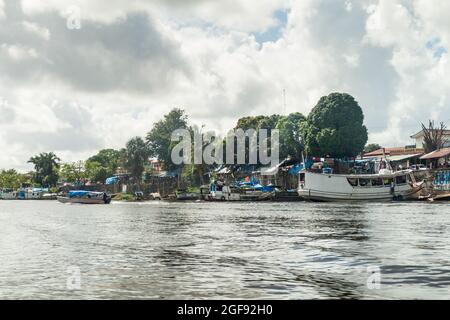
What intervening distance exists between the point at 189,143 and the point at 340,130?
40076 millimetres

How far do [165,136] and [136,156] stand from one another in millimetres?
10615

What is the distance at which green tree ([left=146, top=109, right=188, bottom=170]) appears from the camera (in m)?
126

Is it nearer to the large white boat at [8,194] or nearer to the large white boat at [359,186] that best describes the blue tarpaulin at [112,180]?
the large white boat at [8,194]

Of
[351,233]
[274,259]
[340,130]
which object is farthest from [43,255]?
[340,130]

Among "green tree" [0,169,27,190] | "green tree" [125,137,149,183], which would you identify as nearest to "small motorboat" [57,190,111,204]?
"green tree" [125,137,149,183]

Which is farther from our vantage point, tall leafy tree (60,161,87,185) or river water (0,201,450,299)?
tall leafy tree (60,161,87,185)

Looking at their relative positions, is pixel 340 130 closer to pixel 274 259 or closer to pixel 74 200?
pixel 74 200

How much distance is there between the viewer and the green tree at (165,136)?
12581cm

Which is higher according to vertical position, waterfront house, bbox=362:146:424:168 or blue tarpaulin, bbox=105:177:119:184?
waterfront house, bbox=362:146:424:168

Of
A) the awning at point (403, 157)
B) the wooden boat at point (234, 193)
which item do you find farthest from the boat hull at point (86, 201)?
the awning at point (403, 157)

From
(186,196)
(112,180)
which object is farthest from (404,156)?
(112,180)

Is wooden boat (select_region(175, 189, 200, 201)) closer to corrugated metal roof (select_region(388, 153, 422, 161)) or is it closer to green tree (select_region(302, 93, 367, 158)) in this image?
green tree (select_region(302, 93, 367, 158))

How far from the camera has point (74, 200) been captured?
93125mm
